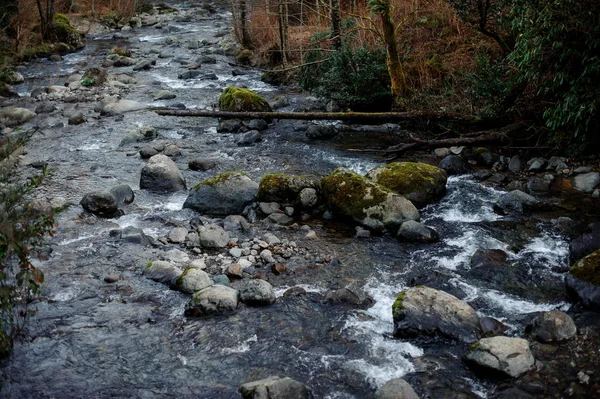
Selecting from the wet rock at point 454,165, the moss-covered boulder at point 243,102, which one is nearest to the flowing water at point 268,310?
the wet rock at point 454,165

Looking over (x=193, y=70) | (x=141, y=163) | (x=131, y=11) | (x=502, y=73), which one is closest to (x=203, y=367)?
(x=141, y=163)

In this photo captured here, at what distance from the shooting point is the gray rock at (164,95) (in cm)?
1945

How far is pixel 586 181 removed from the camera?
10.9 m

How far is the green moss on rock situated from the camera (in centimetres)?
737

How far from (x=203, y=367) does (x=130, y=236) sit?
3931mm

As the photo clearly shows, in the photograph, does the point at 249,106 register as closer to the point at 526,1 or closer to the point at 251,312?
the point at 526,1

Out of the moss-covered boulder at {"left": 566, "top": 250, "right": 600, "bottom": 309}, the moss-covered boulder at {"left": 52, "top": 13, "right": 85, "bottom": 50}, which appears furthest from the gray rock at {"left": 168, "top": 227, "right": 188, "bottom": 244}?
the moss-covered boulder at {"left": 52, "top": 13, "right": 85, "bottom": 50}

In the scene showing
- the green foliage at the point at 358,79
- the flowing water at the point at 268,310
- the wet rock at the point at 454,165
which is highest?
the green foliage at the point at 358,79

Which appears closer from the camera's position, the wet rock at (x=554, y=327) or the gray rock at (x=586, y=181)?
the wet rock at (x=554, y=327)

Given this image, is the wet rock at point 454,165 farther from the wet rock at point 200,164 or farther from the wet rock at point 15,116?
the wet rock at point 15,116

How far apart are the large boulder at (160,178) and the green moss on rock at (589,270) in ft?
26.4

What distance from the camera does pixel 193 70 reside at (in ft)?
76.2

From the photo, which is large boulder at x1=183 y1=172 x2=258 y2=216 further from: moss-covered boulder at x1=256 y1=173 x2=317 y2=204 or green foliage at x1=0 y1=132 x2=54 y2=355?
green foliage at x1=0 y1=132 x2=54 y2=355

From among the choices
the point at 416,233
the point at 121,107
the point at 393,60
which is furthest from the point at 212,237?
the point at 121,107
